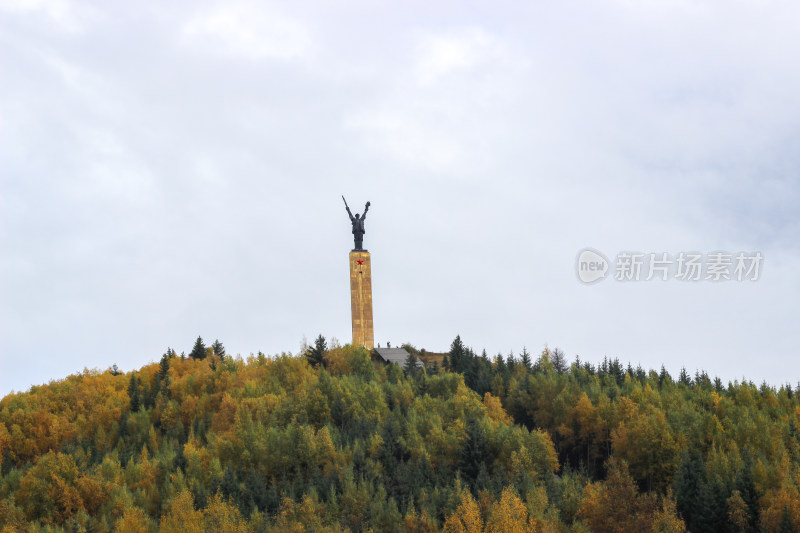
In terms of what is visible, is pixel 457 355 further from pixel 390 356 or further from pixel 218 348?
pixel 218 348

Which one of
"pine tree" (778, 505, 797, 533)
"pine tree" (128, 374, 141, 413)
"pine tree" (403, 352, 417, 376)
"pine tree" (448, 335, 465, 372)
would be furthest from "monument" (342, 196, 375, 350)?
"pine tree" (778, 505, 797, 533)

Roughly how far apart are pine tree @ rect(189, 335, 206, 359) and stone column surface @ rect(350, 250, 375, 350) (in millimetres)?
21313

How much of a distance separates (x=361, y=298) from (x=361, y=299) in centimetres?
11

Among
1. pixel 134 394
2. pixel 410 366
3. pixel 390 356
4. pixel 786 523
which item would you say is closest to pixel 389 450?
pixel 410 366

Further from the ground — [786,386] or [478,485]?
[786,386]

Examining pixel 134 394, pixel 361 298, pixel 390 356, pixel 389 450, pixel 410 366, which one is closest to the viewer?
pixel 389 450

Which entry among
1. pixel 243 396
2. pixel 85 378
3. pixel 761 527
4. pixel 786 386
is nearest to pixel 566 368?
pixel 786 386

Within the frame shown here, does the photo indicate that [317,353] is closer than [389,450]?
No

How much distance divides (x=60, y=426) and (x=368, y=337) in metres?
32.8

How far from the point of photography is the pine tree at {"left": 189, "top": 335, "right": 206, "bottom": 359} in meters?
98.5

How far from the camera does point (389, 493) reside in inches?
2379

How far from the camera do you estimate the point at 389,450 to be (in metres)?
65.2

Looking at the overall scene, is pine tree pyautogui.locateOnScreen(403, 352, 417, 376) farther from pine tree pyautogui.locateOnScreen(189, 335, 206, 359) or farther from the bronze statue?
pine tree pyautogui.locateOnScreen(189, 335, 206, 359)

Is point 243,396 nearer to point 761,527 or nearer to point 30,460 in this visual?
point 30,460
